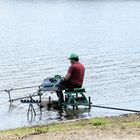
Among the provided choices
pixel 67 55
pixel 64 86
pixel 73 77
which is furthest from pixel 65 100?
pixel 67 55

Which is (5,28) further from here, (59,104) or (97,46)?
(59,104)

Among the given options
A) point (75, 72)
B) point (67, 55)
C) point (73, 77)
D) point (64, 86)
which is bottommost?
point (67, 55)

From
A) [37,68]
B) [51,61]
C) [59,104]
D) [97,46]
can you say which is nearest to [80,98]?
[59,104]

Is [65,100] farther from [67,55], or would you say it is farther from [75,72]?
[67,55]

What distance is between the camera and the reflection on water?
2202 centimetres

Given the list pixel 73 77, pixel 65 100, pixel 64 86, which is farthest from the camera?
pixel 65 100

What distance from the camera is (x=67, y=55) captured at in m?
40.8

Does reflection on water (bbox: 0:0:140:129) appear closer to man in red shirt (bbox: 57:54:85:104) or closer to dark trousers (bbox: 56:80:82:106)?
dark trousers (bbox: 56:80:82:106)

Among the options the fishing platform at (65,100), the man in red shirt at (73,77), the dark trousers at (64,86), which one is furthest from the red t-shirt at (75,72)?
the fishing platform at (65,100)

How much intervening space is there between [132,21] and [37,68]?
139ft

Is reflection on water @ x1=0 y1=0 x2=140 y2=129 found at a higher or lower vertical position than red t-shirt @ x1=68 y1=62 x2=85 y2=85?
lower

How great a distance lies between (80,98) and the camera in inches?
808

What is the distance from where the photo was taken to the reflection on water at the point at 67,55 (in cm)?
2202

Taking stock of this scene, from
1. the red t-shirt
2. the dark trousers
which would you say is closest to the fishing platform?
the dark trousers
